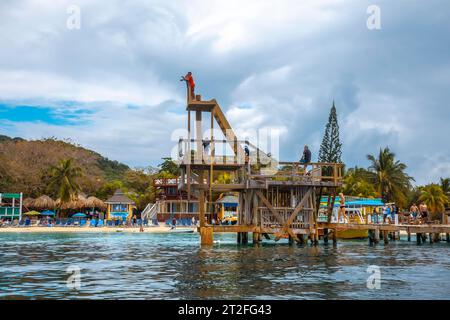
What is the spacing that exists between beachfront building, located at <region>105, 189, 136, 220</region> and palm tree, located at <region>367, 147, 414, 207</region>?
31.3 m

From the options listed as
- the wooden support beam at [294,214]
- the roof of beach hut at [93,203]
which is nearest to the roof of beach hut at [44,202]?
the roof of beach hut at [93,203]

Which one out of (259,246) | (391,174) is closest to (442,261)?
(259,246)

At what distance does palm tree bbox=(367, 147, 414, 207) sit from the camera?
6319 centimetres

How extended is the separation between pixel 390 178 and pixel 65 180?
39.9m

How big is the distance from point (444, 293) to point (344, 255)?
11045 mm

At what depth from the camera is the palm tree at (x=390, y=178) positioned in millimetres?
63188

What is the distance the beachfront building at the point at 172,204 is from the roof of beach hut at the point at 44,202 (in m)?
12.8

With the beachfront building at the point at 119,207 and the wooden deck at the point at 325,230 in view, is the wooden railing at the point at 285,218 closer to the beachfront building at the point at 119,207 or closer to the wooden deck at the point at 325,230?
the wooden deck at the point at 325,230

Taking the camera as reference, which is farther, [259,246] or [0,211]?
[0,211]

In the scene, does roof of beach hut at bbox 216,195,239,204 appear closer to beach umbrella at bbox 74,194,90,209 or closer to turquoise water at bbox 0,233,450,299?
beach umbrella at bbox 74,194,90,209

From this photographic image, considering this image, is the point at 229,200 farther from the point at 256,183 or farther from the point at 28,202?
the point at 256,183

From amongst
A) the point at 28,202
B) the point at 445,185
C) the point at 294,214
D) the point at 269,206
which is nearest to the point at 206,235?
the point at 269,206
